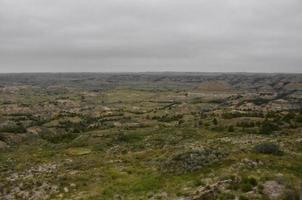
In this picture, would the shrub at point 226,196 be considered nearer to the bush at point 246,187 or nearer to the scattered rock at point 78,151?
the bush at point 246,187

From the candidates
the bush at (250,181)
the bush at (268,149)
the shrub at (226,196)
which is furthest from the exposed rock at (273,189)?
the bush at (268,149)

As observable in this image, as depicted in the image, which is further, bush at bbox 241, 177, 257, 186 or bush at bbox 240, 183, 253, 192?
bush at bbox 241, 177, 257, 186

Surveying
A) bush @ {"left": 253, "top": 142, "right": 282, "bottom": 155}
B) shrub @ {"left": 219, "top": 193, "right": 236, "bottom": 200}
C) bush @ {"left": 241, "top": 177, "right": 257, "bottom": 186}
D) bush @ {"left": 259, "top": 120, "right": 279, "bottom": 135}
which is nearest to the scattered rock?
bush @ {"left": 253, "top": 142, "right": 282, "bottom": 155}

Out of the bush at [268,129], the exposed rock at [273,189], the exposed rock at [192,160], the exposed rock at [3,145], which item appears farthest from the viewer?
the exposed rock at [3,145]

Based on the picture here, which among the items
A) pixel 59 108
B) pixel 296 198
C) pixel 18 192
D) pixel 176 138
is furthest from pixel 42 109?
pixel 296 198

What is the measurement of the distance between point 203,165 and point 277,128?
27308 mm

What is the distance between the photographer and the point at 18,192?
112 feet

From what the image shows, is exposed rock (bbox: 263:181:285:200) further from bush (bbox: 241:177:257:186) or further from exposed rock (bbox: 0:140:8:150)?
exposed rock (bbox: 0:140:8:150)

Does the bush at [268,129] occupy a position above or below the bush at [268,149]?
below

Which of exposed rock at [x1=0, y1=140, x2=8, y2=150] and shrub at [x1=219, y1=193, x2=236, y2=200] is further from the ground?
shrub at [x1=219, y1=193, x2=236, y2=200]

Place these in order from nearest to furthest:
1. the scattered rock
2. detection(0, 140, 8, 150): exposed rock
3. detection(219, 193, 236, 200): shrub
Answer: detection(219, 193, 236, 200): shrub < the scattered rock < detection(0, 140, 8, 150): exposed rock

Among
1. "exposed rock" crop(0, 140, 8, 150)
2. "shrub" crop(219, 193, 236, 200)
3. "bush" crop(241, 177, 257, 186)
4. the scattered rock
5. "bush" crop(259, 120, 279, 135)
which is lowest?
"exposed rock" crop(0, 140, 8, 150)

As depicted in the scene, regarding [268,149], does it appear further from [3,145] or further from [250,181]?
[3,145]

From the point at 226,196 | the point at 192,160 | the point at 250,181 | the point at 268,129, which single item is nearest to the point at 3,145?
the point at 192,160
